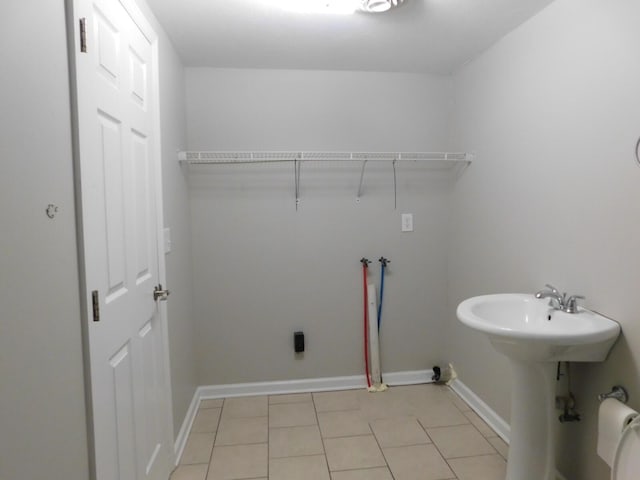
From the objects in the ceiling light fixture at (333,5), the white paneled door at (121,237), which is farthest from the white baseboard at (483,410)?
the ceiling light fixture at (333,5)

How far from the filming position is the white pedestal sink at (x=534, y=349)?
140cm

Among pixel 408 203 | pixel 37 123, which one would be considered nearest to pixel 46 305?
pixel 37 123

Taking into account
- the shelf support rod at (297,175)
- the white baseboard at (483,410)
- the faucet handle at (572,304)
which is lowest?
the white baseboard at (483,410)

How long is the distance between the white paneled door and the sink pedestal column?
155 centimetres

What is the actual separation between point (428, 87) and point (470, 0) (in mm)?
993

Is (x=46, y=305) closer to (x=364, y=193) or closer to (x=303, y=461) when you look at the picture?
(x=303, y=461)

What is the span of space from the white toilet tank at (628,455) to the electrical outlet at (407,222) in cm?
171

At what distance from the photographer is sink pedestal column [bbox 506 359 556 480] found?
1609 millimetres

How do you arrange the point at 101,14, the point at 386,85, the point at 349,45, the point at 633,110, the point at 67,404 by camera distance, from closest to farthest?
the point at 67,404
the point at 101,14
the point at 633,110
the point at 349,45
the point at 386,85

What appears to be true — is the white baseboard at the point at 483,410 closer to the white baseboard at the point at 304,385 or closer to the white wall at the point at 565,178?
the white wall at the point at 565,178

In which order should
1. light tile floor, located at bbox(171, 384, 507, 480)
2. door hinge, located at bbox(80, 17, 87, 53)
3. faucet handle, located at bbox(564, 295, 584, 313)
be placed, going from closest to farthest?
1. door hinge, located at bbox(80, 17, 87, 53)
2. faucet handle, located at bbox(564, 295, 584, 313)
3. light tile floor, located at bbox(171, 384, 507, 480)

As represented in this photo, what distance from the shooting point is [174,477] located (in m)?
1.92

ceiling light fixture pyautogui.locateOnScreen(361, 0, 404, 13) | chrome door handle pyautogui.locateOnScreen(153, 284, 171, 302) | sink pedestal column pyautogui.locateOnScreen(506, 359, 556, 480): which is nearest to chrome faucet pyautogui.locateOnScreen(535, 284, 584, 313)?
sink pedestal column pyautogui.locateOnScreen(506, 359, 556, 480)

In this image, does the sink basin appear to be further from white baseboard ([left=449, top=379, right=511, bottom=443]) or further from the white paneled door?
the white paneled door
